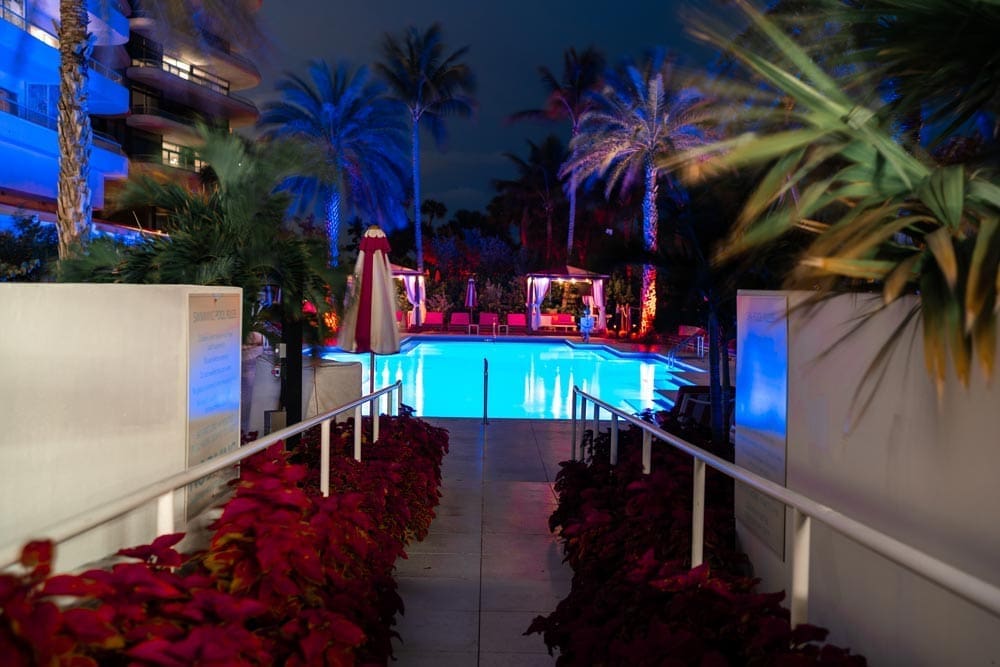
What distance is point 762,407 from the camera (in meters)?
3.88

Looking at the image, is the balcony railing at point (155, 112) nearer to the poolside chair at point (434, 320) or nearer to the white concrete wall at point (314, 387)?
the poolside chair at point (434, 320)

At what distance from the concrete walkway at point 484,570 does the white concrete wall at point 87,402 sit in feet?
5.05

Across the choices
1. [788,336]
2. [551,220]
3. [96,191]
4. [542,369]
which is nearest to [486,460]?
[788,336]

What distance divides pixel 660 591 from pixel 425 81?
39.5 metres

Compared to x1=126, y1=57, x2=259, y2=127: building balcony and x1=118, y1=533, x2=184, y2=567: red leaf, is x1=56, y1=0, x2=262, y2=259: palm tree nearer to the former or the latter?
x1=118, y1=533, x2=184, y2=567: red leaf

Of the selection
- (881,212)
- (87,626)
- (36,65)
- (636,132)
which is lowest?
(87,626)

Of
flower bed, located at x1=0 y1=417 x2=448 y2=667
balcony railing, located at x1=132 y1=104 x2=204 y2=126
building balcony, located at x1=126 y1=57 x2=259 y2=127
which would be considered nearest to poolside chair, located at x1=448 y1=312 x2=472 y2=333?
balcony railing, located at x1=132 y1=104 x2=204 y2=126

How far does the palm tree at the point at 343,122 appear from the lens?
34.9 meters

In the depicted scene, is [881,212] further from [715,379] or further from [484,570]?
[715,379]

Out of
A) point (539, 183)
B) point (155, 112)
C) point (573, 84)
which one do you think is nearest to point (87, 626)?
point (155, 112)

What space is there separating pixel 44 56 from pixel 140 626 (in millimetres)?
25678

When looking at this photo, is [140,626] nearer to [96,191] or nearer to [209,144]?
[209,144]

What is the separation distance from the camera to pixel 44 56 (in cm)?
2314

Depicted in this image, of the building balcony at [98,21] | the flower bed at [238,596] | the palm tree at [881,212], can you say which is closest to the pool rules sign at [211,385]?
the flower bed at [238,596]
